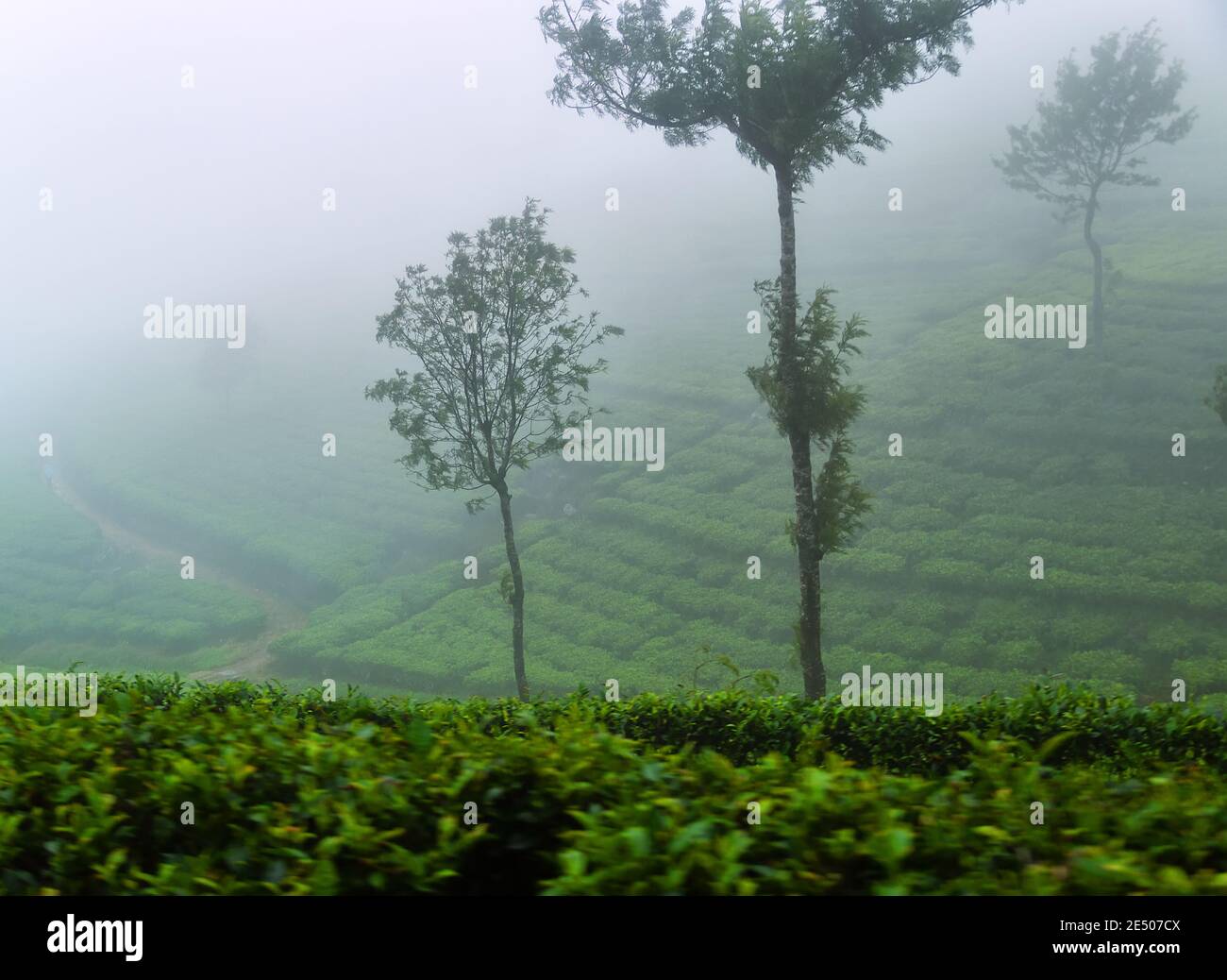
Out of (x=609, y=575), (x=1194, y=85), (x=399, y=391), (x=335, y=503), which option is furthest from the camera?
(x=1194, y=85)

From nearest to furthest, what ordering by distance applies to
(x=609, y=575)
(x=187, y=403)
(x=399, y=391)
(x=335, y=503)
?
(x=399, y=391) → (x=609, y=575) → (x=335, y=503) → (x=187, y=403)

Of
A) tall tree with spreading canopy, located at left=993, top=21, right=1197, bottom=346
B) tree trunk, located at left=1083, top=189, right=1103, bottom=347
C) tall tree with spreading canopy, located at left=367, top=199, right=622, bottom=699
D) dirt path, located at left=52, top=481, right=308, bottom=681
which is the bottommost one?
Result: dirt path, located at left=52, top=481, right=308, bottom=681

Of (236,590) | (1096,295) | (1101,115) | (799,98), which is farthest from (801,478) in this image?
(1101,115)

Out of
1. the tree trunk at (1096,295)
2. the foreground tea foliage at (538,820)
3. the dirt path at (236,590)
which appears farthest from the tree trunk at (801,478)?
the tree trunk at (1096,295)

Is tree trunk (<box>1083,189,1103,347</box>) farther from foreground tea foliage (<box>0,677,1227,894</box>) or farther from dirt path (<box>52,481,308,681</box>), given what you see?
foreground tea foliage (<box>0,677,1227,894</box>)

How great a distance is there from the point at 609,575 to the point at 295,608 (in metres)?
13.2

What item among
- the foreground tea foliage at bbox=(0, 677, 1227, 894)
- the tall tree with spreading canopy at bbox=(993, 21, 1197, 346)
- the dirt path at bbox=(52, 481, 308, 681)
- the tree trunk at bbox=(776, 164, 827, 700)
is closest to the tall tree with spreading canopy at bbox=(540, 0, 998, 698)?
the tree trunk at bbox=(776, 164, 827, 700)

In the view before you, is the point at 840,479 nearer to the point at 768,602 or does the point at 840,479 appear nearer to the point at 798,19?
the point at 798,19

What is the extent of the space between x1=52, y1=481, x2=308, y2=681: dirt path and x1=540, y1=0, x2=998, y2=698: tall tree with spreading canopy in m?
20.2

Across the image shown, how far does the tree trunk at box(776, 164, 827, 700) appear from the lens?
13.0m

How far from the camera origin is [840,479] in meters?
13.9

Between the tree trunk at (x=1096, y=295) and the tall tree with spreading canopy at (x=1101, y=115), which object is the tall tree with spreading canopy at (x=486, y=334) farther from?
the tree trunk at (x=1096, y=295)

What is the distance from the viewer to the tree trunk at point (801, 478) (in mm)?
13008
